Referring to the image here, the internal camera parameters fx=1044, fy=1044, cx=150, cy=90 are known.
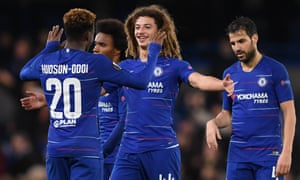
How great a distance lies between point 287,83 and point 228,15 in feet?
33.6

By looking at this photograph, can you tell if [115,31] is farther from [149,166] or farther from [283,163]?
[283,163]

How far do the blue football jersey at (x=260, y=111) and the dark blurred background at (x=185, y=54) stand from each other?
4591mm

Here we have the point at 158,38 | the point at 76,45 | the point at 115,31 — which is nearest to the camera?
the point at 76,45

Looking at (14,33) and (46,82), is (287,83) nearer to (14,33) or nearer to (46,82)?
(46,82)

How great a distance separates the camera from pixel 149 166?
951 cm

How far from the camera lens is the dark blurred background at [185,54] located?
49.9ft

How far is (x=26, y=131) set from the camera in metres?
15.9

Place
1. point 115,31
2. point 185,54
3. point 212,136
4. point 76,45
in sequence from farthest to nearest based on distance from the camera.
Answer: point 185,54, point 115,31, point 212,136, point 76,45

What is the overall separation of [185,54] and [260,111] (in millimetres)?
8977

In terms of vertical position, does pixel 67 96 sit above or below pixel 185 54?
below

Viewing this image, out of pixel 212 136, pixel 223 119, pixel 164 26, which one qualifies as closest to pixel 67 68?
pixel 164 26

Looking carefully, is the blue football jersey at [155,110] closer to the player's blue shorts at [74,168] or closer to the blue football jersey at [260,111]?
the blue football jersey at [260,111]

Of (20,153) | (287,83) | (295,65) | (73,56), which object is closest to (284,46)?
(295,65)

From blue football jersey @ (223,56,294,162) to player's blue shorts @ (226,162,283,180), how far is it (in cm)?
5
